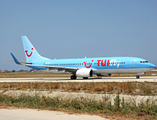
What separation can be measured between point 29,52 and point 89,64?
1386cm

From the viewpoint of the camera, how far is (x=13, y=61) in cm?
3803

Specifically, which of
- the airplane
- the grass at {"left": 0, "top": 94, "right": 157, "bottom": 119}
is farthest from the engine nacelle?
the grass at {"left": 0, "top": 94, "right": 157, "bottom": 119}

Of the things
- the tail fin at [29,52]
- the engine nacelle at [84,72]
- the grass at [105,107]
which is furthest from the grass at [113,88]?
the tail fin at [29,52]

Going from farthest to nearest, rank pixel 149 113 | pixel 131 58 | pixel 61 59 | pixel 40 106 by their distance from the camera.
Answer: pixel 61 59, pixel 131 58, pixel 40 106, pixel 149 113

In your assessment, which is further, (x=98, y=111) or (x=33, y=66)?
(x=33, y=66)

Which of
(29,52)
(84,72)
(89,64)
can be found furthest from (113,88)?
(29,52)

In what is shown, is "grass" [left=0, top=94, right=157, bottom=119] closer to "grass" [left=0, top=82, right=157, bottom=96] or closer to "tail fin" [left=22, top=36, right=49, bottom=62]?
"grass" [left=0, top=82, right=157, bottom=96]

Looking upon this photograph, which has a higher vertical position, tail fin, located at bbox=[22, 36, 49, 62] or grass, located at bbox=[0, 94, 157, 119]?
tail fin, located at bbox=[22, 36, 49, 62]

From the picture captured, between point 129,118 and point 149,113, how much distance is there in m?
1.39

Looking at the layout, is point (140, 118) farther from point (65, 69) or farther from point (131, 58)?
point (65, 69)

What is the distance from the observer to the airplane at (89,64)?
105ft

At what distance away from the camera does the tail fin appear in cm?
4181

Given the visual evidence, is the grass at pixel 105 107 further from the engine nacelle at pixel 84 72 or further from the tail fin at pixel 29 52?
the tail fin at pixel 29 52

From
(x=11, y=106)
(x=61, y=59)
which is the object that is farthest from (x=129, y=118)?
(x=61, y=59)
